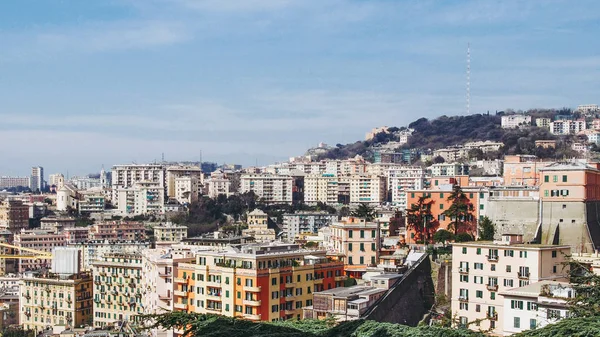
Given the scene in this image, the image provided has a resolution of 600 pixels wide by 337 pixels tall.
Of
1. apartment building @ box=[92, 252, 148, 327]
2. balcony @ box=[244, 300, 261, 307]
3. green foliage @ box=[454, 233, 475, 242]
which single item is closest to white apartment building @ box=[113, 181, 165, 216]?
apartment building @ box=[92, 252, 148, 327]

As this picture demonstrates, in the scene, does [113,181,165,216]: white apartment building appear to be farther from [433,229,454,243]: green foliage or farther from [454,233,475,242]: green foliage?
[454,233,475,242]: green foliage

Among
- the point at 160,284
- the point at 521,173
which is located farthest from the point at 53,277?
the point at 521,173

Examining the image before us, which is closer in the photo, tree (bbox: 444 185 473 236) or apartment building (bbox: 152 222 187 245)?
tree (bbox: 444 185 473 236)

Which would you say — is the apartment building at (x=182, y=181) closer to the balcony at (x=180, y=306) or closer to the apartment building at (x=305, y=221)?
the apartment building at (x=305, y=221)

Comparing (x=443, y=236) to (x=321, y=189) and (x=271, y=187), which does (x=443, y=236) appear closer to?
(x=321, y=189)

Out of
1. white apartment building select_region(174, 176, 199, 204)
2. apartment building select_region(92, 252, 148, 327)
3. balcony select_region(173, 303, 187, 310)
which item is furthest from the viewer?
white apartment building select_region(174, 176, 199, 204)

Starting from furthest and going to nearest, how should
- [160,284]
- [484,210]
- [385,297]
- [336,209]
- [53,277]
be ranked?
[336,209] → [53,277] → [484,210] → [160,284] → [385,297]

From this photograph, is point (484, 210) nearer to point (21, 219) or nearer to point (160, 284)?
point (160, 284)

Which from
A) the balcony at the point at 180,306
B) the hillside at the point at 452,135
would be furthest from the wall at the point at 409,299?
the hillside at the point at 452,135
